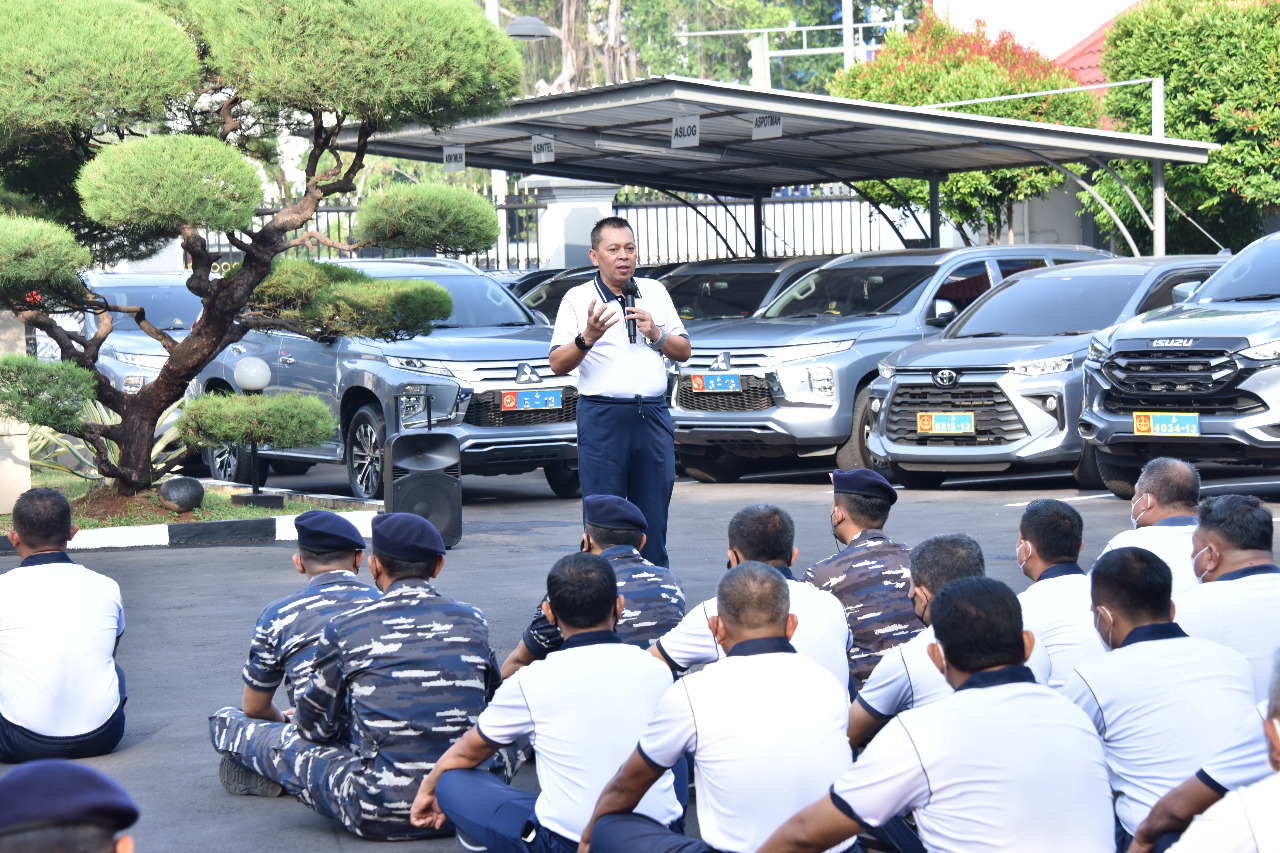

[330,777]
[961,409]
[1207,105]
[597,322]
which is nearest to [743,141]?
[961,409]

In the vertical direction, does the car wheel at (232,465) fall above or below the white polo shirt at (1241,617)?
below

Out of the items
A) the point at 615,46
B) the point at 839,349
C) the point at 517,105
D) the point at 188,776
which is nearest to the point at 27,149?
the point at 517,105

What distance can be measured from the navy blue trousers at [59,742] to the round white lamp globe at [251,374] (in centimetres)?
657

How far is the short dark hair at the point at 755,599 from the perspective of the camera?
400cm

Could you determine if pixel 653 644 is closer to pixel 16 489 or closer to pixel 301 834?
pixel 301 834

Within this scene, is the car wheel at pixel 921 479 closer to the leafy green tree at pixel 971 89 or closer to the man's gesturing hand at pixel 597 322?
the man's gesturing hand at pixel 597 322

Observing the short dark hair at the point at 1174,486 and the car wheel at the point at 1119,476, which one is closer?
the short dark hair at the point at 1174,486

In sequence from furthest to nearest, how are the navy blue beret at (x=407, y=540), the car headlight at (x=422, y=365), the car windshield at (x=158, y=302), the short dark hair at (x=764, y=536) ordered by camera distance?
1. the car windshield at (x=158, y=302)
2. the car headlight at (x=422, y=365)
3. the short dark hair at (x=764, y=536)
4. the navy blue beret at (x=407, y=540)

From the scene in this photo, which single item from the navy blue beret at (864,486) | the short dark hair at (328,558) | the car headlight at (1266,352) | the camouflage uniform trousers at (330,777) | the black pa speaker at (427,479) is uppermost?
the car headlight at (1266,352)

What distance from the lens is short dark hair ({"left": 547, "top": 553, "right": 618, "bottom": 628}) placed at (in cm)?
444

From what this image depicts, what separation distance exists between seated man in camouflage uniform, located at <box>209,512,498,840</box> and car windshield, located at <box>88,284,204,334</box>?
12.0 meters

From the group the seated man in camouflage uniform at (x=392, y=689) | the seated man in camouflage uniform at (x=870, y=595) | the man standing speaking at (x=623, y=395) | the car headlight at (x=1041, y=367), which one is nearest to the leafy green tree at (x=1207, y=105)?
the car headlight at (x=1041, y=367)

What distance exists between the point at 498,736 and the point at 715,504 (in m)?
8.59

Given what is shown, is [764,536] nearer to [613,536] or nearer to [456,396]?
[613,536]
